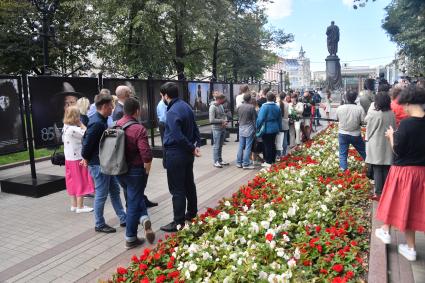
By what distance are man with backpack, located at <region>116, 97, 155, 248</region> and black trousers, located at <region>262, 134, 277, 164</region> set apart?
15.9 ft

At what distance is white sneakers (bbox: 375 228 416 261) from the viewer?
412cm

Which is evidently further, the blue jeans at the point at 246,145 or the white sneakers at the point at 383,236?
the blue jeans at the point at 246,145

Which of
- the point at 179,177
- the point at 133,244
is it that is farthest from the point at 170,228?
the point at 179,177

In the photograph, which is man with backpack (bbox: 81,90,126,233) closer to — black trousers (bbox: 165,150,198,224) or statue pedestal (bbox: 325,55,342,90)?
black trousers (bbox: 165,150,198,224)

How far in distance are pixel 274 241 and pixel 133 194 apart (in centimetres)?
177

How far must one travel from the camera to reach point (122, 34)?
20.0 m

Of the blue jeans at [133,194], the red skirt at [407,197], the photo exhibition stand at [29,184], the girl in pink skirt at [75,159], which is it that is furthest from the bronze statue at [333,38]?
the blue jeans at [133,194]

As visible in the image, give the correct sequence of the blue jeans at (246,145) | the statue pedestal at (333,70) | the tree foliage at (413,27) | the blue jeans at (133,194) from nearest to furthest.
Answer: the blue jeans at (133,194)
the blue jeans at (246,145)
the tree foliage at (413,27)
the statue pedestal at (333,70)

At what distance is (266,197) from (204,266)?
96.6 inches

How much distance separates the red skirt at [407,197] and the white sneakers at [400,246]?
10.3 inches

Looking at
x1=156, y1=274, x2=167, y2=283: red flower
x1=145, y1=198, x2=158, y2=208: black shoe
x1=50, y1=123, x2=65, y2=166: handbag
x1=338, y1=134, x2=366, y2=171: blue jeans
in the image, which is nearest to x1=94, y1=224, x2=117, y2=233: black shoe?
x1=145, y1=198, x2=158, y2=208: black shoe

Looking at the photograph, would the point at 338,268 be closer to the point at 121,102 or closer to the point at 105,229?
the point at 105,229

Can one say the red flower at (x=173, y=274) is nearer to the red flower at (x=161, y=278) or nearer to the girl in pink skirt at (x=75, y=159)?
the red flower at (x=161, y=278)

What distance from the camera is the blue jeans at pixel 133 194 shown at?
474cm
